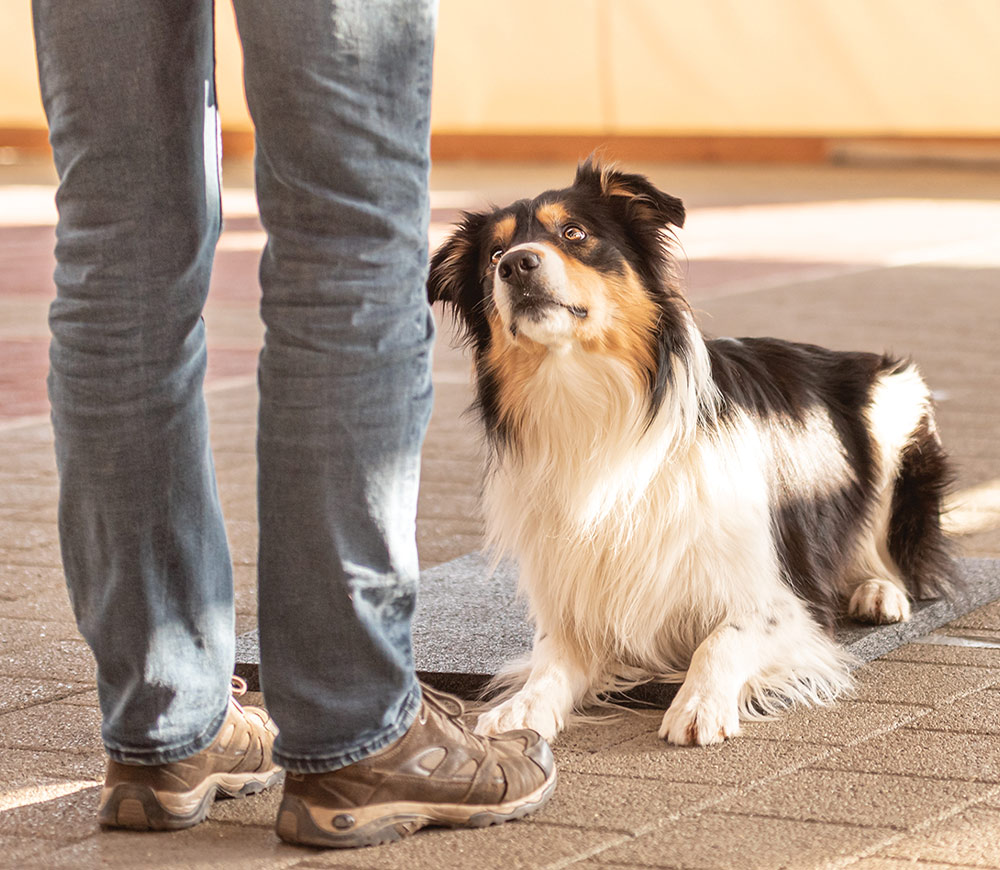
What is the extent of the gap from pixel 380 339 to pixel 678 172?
47.3 feet

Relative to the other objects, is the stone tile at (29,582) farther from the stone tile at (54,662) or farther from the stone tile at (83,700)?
the stone tile at (83,700)

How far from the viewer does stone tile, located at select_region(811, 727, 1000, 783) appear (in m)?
2.35

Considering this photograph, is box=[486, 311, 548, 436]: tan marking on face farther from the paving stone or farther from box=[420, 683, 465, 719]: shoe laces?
the paving stone

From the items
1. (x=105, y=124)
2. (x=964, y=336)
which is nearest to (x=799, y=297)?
(x=964, y=336)

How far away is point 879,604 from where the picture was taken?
3.20m

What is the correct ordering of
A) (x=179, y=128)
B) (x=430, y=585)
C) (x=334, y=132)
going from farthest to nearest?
(x=430, y=585) < (x=179, y=128) < (x=334, y=132)

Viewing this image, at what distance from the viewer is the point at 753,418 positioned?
2.98m

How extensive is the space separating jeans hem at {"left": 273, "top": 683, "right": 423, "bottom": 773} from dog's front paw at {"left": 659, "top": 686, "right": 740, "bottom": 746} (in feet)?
2.40

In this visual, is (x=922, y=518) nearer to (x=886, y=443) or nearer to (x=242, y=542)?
Result: (x=886, y=443)

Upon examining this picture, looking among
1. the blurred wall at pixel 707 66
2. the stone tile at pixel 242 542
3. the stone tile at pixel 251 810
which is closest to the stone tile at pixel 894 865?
the stone tile at pixel 251 810

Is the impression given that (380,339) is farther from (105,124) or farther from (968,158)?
(968,158)

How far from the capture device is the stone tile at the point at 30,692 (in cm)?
277

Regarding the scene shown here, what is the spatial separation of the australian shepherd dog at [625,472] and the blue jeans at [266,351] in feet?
2.65

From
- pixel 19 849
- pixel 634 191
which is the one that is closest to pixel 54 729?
pixel 19 849
